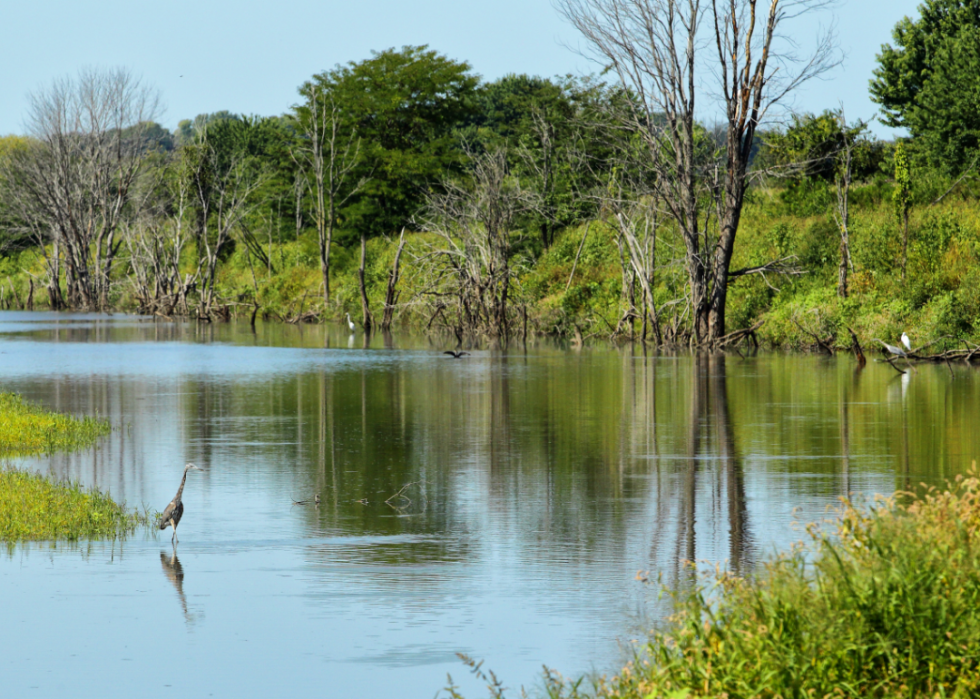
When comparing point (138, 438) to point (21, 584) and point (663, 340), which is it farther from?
point (663, 340)

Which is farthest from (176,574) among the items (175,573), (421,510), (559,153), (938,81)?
(559,153)

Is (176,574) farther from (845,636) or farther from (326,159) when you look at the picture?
(326,159)

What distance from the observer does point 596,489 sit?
15641mm

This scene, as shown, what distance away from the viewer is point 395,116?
7700 cm

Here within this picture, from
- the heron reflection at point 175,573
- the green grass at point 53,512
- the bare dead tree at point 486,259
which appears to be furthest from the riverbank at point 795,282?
the heron reflection at point 175,573

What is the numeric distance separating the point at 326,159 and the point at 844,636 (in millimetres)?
71889

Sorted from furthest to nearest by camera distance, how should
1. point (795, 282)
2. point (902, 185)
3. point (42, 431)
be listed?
1. point (795, 282)
2. point (902, 185)
3. point (42, 431)

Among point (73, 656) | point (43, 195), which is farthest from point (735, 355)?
point (43, 195)

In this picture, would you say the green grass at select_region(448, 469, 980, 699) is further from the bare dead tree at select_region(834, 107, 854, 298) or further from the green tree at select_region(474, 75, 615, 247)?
the green tree at select_region(474, 75, 615, 247)

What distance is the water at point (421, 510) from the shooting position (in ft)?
29.7

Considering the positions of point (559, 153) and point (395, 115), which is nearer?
point (559, 153)

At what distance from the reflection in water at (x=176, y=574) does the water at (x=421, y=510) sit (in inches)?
1.2

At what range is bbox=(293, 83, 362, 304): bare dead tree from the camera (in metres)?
70.9

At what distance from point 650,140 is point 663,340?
694cm
